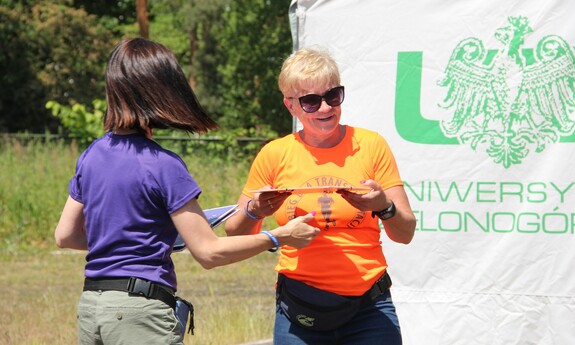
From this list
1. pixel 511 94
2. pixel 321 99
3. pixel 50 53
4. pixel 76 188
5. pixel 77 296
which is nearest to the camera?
pixel 76 188

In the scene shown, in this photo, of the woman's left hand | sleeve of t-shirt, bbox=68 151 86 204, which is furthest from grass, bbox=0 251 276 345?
sleeve of t-shirt, bbox=68 151 86 204

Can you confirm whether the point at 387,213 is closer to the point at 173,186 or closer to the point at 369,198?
the point at 369,198

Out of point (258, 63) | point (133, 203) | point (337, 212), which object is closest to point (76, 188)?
point (133, 203)

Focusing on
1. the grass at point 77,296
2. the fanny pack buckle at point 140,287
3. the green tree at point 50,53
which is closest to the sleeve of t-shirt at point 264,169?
the fanny pack buckle at point 140,287

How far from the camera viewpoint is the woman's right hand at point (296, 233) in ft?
11.3

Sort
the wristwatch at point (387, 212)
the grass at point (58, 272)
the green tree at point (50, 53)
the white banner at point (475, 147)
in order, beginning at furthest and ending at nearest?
the green tree at point (50, 53) < the grass at point (58, 272) < the white banner at point (475, 147) < the wristwatch at point (387, 212)

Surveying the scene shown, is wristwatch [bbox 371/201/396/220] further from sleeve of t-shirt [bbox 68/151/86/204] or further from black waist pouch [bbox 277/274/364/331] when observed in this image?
sleeve of t-shirt [bbox 68/151/86/204]

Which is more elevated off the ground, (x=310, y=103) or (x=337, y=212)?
(x=310, y=103)

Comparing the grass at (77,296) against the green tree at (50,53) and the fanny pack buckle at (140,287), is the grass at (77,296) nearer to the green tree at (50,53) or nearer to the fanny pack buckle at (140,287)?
the fanny pack buckle at (140,287)

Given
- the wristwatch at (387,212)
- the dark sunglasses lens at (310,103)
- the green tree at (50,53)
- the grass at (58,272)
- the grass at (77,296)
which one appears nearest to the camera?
the wristwatch at (387,212)

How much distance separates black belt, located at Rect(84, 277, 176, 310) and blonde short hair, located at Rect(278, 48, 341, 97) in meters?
1.05

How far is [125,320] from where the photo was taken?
10.4ft

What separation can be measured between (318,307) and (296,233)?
0.40 metres

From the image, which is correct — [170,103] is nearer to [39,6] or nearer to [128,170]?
[128,170]
